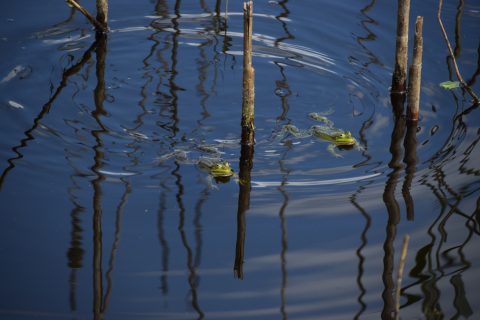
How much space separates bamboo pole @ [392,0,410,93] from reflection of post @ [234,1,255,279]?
1.75m

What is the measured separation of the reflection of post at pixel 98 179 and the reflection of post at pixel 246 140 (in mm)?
1031

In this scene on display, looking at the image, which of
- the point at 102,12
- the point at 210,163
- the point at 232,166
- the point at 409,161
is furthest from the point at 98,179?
the point at 102,12

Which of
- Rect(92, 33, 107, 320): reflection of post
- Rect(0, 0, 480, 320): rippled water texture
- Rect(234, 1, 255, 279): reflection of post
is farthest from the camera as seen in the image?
Rect(234, 1, 255, 279): reflection of post

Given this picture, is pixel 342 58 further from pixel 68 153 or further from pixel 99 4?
pixel 68 153

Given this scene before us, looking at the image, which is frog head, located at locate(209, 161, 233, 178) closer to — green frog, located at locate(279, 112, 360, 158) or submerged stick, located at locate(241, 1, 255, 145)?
submerged stick, located at locate(241, 1, 255, 145)

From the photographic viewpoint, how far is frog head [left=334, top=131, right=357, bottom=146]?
7243mm

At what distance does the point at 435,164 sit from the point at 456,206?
0.58 metres

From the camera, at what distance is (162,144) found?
24.1 ft

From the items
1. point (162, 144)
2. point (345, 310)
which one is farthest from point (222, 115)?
point (345, 310)

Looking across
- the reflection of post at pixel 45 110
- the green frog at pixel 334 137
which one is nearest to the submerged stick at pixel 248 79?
the green frog at pixel 334 137

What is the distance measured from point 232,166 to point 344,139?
3.53 feet

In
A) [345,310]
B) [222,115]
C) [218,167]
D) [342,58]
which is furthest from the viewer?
[342,58]

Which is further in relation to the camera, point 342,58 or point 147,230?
point 342,58

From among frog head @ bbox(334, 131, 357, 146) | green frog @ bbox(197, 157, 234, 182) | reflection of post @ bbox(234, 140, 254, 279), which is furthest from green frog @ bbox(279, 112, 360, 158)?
green frog @ bbox(197, 157, 234, 182)
